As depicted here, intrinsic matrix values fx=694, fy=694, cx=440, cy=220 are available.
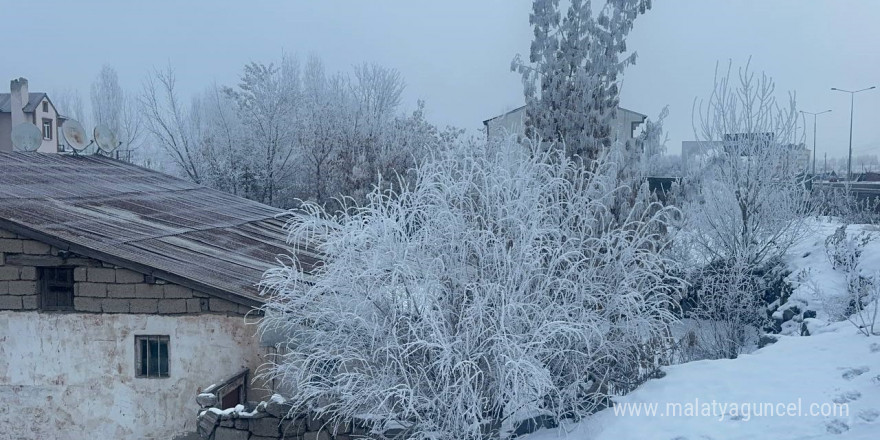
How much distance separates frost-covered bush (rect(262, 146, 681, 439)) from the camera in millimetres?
7312

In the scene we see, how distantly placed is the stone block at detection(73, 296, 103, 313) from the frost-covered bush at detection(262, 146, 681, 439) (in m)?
2.32

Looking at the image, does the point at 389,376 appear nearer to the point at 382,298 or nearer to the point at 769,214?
the point at 382,298

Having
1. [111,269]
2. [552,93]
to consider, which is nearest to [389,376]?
[111,269]

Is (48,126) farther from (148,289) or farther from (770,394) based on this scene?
(770,394)

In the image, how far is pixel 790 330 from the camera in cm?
1156

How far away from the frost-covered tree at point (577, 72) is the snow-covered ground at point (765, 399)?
4123mm

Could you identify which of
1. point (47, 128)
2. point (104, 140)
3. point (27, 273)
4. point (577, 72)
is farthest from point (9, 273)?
point (47, 128)

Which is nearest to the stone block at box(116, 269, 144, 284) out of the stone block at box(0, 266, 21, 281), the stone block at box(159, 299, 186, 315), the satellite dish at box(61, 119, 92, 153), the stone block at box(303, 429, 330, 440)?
the stone block at box(159, 299, 186, 315)

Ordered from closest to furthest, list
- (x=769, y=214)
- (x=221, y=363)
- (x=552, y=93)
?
(x=221, y=363) → (x=552, y=93) → (x=769, y=214)

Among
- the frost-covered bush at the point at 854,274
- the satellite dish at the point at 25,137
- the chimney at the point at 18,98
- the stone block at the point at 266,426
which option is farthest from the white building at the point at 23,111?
the frost-covered bush at the point at 854,274

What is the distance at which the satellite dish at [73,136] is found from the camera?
17.4m

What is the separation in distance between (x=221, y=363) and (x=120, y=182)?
8284 mm

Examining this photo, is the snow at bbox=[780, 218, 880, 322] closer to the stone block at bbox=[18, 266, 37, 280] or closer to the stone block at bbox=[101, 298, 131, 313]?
the stone block at bbox=[101, 298, 131, 313]

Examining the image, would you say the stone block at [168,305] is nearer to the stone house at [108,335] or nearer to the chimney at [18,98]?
the stone house at [108,335]
